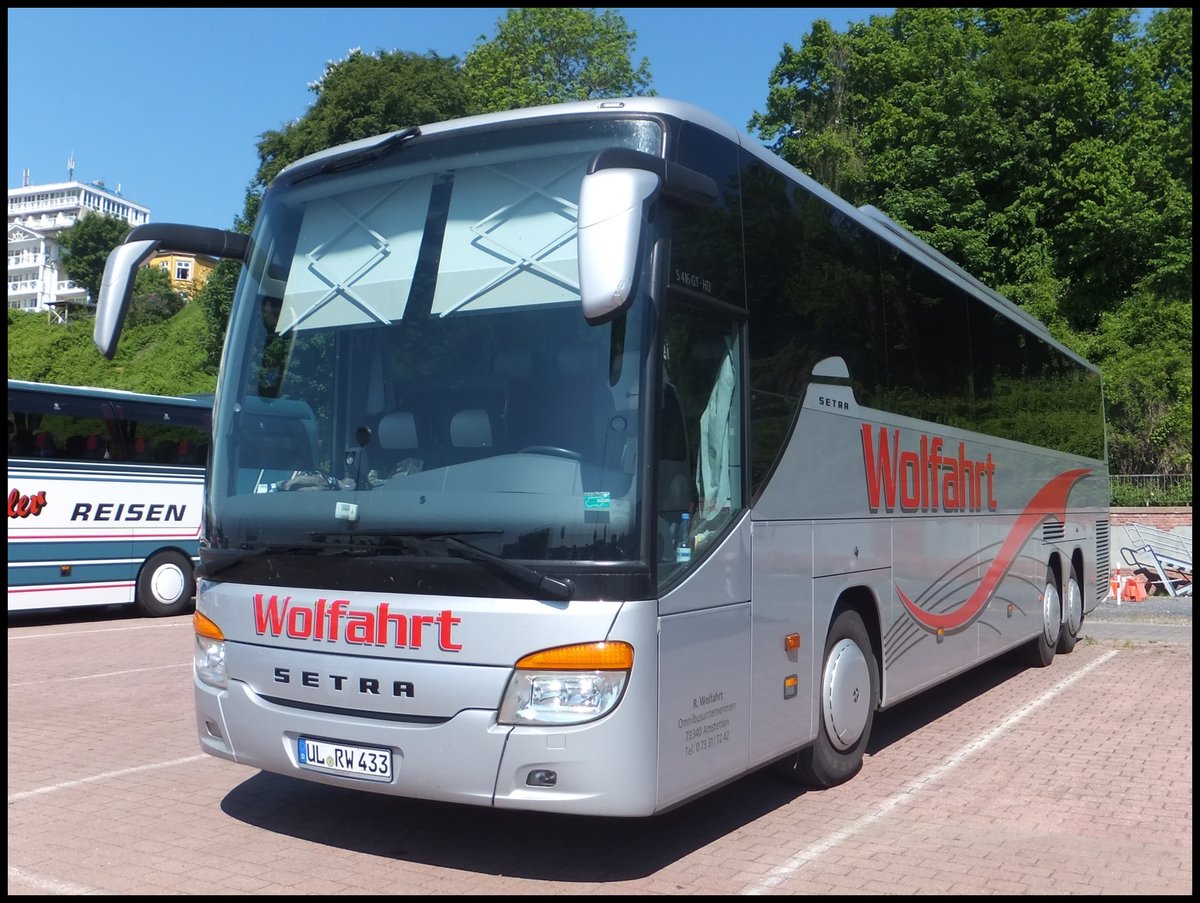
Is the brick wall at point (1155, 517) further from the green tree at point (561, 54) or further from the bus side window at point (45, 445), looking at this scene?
the green tree at point (561, 54)

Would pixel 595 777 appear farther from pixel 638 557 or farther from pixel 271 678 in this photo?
pixel 271 678

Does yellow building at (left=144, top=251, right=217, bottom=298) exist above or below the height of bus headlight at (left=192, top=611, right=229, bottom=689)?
above

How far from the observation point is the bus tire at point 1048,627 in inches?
499

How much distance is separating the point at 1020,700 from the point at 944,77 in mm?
31825

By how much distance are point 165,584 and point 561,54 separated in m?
36.8

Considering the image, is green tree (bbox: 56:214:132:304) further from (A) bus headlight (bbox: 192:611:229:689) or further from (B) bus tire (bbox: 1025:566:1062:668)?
(A) bus headlight (bbox: 192:611:229:689)

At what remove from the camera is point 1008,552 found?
11.0m

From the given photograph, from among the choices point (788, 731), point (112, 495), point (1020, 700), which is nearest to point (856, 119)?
point (112, 495)

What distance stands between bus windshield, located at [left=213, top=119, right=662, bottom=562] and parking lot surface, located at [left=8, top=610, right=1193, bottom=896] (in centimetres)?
153

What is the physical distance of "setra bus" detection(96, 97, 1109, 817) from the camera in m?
5.06

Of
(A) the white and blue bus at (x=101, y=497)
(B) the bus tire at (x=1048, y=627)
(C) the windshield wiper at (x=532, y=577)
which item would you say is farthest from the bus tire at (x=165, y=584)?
(C) the windshield wiper at (x=532, y=577)

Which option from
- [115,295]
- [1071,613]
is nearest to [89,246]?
[1071,613]

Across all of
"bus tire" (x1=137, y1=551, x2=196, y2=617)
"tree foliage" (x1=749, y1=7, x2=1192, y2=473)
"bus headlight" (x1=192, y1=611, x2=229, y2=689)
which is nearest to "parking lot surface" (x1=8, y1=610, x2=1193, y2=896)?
"bus headlight" (x1=192, y1=611, x2=229, y2=689)

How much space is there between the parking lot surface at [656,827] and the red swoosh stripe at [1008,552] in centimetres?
88
